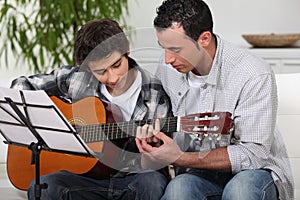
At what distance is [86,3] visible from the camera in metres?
3.80

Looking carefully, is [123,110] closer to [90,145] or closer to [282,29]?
[90,145]

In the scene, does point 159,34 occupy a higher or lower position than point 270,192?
higher

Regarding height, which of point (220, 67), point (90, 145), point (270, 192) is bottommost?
point (270, 192)

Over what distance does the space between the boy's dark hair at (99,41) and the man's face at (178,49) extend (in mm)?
130

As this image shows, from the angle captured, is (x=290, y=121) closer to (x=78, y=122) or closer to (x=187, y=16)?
(x=187, y=16)

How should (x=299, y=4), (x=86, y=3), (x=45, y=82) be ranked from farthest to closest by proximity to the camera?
(x=299, y=4), (x=86, y=3), (x=45, y=82)

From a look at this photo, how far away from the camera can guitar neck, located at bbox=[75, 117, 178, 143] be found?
7.05 ft

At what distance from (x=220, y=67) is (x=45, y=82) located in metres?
0.71

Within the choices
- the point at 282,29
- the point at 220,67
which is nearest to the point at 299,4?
the point at 282,29

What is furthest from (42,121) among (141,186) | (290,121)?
(290,121)

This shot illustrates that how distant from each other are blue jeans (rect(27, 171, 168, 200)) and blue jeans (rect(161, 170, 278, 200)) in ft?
0.25

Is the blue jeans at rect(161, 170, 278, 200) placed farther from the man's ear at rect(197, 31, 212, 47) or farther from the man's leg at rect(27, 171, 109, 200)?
the man's ear at rect(197, 31, 212, 47)

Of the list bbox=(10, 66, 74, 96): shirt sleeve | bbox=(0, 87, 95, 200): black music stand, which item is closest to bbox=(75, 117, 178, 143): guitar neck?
bbox=(0, 87, 95, 200): black music stand

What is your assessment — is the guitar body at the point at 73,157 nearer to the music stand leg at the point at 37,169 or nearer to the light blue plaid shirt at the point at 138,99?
the light blue plaid shirt at the point at 138,99
